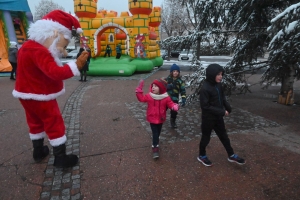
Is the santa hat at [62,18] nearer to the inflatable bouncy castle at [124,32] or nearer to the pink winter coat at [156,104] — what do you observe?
the pink winter coat at [156,104]

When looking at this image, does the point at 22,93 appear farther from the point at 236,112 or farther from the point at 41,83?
the point at 236,112

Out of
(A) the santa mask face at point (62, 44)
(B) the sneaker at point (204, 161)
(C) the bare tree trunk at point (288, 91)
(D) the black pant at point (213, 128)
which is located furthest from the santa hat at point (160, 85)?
(C) the bare tree trunk at point (288, 91)

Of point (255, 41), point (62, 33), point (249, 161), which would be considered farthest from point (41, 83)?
point (255, 41)

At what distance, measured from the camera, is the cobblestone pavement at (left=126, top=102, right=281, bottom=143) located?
4191 millimetres

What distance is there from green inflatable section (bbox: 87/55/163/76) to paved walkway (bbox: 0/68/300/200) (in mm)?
6129

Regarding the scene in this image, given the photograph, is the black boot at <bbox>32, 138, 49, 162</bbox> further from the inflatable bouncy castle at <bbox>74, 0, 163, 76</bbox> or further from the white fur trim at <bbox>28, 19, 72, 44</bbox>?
the inflatable bouncy castle at <bbox>74, 0, 163, 76</bbox>

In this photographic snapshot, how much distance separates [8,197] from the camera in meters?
2.54

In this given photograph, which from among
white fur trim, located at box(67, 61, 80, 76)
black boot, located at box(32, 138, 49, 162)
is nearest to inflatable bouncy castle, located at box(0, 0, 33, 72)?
black boot, located at box(32, 138, 49, 162)

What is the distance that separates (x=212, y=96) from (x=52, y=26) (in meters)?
2.14

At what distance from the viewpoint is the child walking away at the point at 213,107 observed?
9.63 ft

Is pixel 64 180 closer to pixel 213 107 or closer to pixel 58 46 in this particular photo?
pixel 58 46

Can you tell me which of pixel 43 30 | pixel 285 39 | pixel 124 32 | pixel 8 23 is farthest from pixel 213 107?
pixel 8 23

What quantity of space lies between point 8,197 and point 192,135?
2.85m

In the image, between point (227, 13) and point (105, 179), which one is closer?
point (105, 179)
